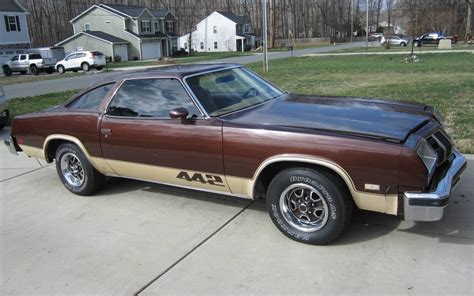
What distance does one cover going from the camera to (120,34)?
5600 centimetres

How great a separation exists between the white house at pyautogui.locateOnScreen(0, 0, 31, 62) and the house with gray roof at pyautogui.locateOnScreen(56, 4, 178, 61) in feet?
32.2

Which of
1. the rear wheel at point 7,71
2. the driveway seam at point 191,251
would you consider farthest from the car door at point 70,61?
the driveway seam at point 191,251

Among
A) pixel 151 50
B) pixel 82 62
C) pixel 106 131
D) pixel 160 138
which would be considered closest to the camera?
pixel 160 138

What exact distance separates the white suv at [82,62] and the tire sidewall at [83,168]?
3197cm

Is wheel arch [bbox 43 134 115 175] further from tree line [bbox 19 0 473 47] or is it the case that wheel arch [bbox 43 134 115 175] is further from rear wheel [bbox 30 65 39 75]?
tree line [bbox 19 0 473 47]

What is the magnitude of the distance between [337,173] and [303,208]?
457 millimetres

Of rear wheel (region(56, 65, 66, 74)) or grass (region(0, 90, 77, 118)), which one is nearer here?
grass (region(0, 90, 77, 118))

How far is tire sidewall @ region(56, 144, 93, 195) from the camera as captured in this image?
16.9 ft

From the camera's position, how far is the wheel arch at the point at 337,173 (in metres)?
3.39

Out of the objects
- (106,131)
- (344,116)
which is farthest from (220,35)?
(344,116)

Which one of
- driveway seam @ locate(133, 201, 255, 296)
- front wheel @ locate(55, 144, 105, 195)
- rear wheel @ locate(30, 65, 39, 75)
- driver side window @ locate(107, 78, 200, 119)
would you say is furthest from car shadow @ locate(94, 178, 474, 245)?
rear wheel @ locate(30, 65, 39, 75)

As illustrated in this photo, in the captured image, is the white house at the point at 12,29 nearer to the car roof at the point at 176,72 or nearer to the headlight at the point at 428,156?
the car roof at the point at 176,72

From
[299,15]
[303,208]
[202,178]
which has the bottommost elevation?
[303,208]

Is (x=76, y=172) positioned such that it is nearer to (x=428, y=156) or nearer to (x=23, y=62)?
(x=428, y=156)
